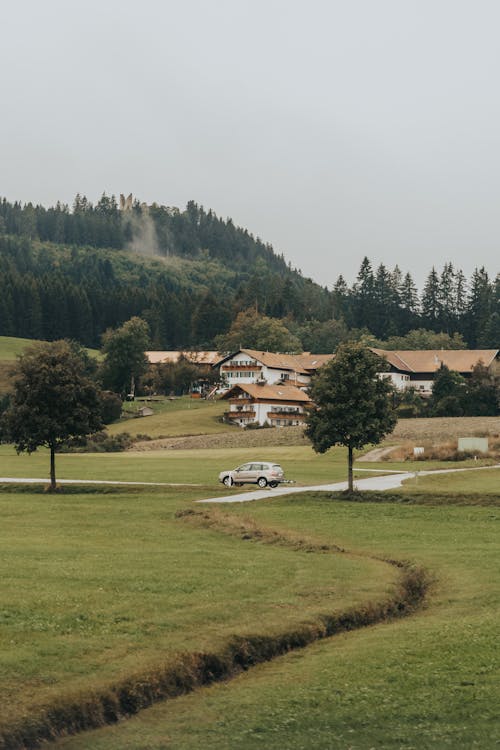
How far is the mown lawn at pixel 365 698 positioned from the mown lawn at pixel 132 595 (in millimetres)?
1635

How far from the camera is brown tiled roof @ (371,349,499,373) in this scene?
165375 millimetres

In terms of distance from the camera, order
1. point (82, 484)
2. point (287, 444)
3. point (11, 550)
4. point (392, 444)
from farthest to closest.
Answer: point (287, 444) → point (392, 444) → point (82, 484) → point (11, 550)

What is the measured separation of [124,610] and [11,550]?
10680 mm

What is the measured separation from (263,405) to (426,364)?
3920cm

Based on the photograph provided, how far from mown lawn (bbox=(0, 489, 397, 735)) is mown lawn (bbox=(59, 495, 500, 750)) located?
1.63 metres

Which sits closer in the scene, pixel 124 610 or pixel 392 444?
pixel 124 610

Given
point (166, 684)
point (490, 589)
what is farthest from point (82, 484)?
point (166, 684)

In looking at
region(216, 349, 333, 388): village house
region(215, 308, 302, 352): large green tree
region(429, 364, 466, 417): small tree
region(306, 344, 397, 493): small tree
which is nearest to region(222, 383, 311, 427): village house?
region(216, 349, 333, 388): village house

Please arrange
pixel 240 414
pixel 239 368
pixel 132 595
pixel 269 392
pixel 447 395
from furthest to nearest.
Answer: pixel 239 368, pixel 269 392, pixel 240 414, pixel 447 395, pixel 132 595

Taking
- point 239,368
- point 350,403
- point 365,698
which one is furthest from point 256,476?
point 239,368

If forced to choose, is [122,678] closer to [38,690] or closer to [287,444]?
[38,690]

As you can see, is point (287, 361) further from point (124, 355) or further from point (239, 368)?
point (124, 355)

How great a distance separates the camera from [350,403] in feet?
177

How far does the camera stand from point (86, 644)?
20.3 meters
